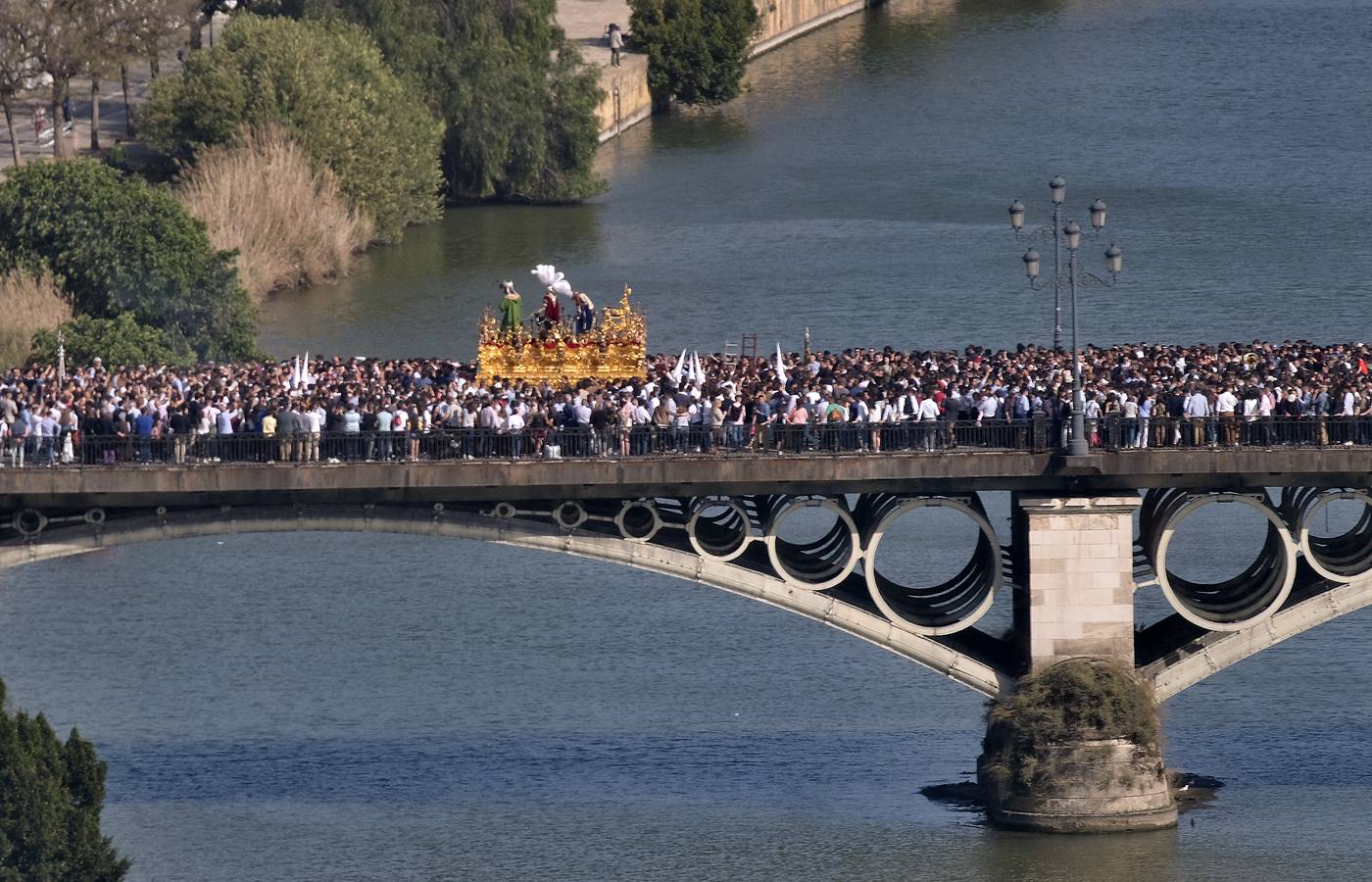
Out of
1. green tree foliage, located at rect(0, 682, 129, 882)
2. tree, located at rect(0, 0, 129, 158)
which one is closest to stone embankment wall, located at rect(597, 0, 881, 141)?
tree, located at rect(0, 0, 129, 158)

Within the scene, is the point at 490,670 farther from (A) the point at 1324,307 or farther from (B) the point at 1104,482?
(A) the point at 1324,307

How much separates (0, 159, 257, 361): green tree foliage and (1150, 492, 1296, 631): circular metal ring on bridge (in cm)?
4375

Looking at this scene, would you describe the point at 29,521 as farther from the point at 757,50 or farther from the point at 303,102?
Result: the point at 757,50

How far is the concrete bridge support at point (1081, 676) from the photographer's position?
58562mm

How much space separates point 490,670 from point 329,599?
9.33m

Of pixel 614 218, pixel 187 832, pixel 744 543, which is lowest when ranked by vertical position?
pixel 187 832

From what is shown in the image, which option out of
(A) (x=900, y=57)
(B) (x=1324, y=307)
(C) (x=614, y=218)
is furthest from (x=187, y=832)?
(A) (x=900, y=57)

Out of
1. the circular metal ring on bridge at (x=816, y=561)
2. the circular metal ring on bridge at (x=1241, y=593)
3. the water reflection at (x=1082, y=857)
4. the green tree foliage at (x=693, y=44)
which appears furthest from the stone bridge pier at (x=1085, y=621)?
the green tree foliage at (x=693, y=44)

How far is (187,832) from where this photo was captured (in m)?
60.9

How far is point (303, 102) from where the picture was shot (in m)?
116

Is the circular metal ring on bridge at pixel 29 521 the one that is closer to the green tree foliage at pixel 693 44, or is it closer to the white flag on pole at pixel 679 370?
the white flag on pole at pixel 679 370

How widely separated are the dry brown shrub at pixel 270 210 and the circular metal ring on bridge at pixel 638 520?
51.5 m

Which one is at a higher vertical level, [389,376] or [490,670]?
[389,376]

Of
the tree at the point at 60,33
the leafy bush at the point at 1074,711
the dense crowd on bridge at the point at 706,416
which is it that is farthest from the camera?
the tree at the point at 60,33
